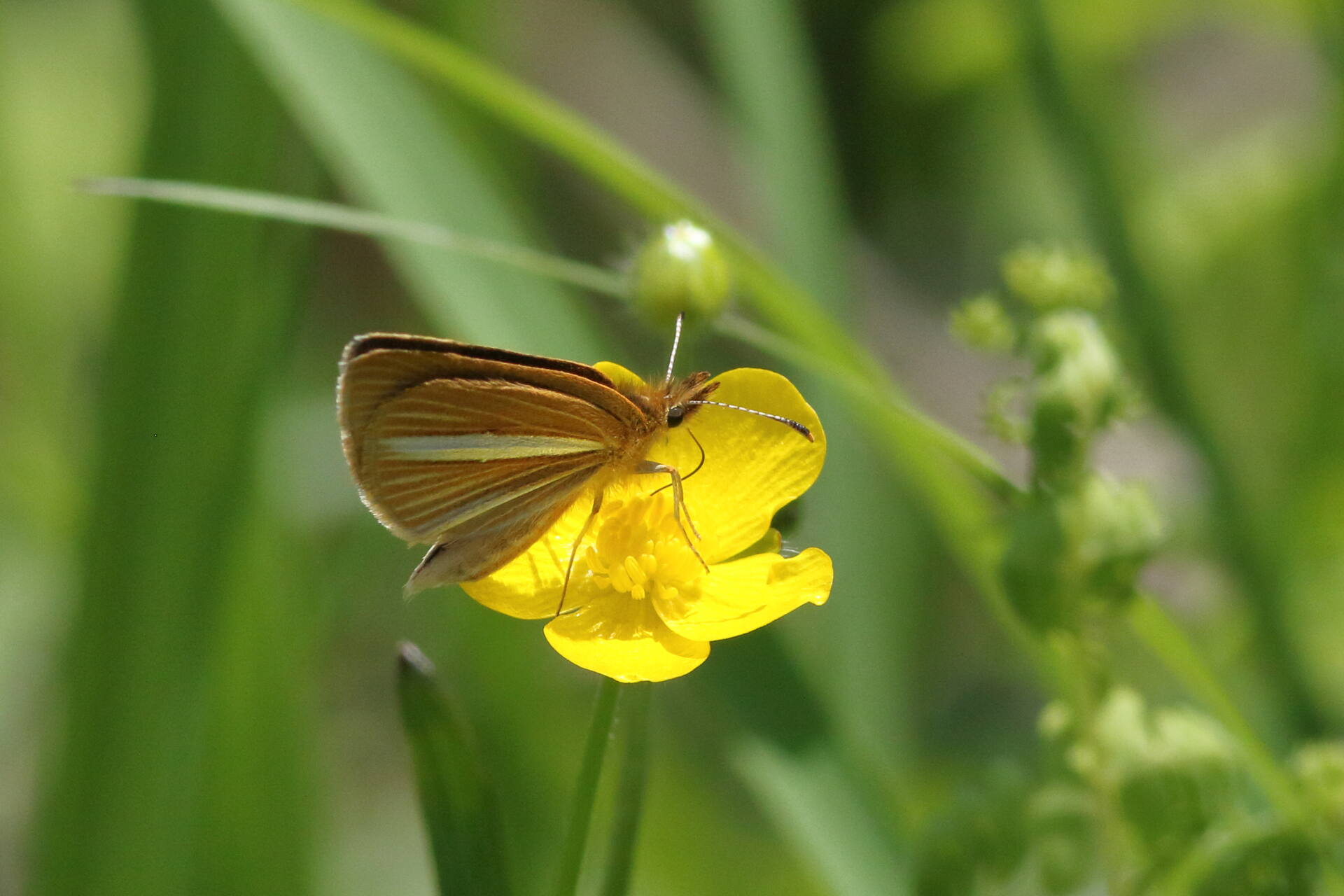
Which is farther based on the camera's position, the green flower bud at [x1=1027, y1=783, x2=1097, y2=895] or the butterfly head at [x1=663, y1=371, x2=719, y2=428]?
the butterfly head at [x1=663, y1=371, x2=719, y2=428]

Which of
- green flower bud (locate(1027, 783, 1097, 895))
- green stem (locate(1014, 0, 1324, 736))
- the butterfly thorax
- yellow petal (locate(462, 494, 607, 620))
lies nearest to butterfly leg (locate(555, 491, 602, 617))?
yellow petal (locate(462, 494, 607, 620))

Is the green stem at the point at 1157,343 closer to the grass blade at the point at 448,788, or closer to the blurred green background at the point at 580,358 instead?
the blurred green background at the point at 580,358

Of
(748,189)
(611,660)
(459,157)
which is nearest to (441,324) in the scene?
(459,157)

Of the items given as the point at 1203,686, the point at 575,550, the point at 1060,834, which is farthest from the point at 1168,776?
the point at 575,550

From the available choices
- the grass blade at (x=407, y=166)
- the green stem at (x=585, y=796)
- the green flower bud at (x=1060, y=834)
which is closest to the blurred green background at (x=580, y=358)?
the grass blade at (x=407, y=166)

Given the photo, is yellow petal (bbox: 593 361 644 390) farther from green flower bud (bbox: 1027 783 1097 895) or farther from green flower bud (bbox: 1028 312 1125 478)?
green flower bud (bbox: 1027 783 1097 895)

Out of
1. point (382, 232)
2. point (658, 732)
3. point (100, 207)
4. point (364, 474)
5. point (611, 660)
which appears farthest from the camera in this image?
point (100, 207)

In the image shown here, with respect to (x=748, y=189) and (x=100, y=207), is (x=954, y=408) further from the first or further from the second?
(x=100, y=207)
